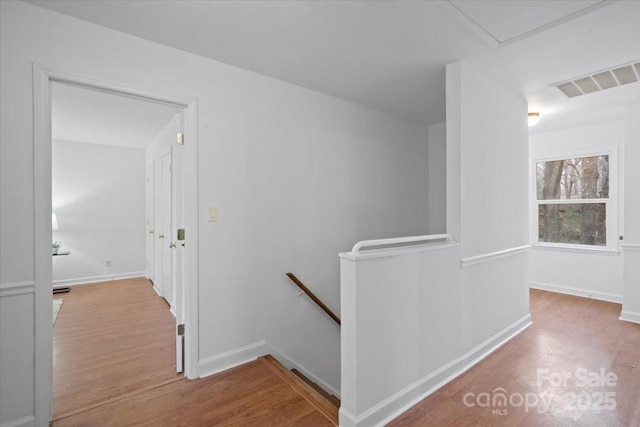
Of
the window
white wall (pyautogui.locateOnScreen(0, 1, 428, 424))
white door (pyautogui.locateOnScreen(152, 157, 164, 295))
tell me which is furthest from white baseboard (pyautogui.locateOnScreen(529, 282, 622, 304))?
white door (pyautogui.locateOnScreen(152, 157, 164, 295))

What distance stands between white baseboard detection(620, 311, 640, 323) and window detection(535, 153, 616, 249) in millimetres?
1137

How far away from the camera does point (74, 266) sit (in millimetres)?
5211

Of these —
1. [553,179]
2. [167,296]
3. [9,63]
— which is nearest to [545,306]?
[553,179]

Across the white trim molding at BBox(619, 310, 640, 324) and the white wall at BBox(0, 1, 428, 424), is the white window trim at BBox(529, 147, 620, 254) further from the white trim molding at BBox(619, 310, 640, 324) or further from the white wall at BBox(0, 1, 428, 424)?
the white wall at BBox(0, 1, 428, 424)

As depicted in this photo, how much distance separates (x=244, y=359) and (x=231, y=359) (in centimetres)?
11

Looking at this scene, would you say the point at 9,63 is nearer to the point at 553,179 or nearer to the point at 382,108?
the point at 382,108

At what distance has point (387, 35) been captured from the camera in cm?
205

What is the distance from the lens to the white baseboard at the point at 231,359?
7.45 ft

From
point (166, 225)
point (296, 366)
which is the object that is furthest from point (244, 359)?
point (166, 225)

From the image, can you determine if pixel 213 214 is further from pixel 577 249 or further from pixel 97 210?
→ pixel 577 249

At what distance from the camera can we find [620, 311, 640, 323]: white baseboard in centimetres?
334

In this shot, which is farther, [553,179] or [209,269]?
[553,179]

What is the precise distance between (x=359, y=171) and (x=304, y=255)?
1.21 metres

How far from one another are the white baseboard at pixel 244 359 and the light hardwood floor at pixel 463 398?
2.2 inches
